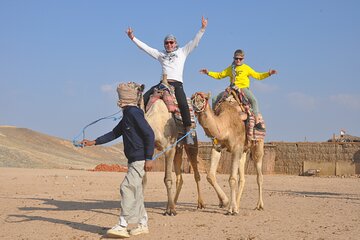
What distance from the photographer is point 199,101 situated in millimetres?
10812

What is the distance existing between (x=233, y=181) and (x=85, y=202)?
4188mm

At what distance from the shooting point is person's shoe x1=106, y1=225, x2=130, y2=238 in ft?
26.7

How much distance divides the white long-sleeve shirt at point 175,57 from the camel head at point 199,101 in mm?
1244

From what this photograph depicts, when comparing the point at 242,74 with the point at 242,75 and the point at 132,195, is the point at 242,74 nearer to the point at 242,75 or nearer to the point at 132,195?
the point at 242,75

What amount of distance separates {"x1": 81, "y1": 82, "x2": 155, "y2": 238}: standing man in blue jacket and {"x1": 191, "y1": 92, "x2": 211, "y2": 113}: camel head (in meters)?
2.25

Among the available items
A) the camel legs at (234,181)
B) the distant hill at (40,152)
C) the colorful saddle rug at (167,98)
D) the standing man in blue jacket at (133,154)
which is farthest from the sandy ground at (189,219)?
the distant hill at (40,152)

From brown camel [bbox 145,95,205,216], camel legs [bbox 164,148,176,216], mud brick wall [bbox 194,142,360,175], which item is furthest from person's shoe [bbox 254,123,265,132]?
mud brick wall [bbox 194,142,360,175]

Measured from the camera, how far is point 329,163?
3344cm

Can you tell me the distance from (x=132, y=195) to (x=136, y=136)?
0.86m

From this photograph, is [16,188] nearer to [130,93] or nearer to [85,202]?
[85,202]

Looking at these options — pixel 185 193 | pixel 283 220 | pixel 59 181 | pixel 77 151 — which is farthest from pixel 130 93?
pixel 77 151

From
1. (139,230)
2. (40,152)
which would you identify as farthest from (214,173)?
(40,152)

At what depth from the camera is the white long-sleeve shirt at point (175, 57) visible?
11930 millimetres

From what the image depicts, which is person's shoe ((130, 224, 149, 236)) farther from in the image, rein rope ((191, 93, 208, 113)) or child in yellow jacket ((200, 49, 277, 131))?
child in yellow jacket ((200, 49, 277, 131))
